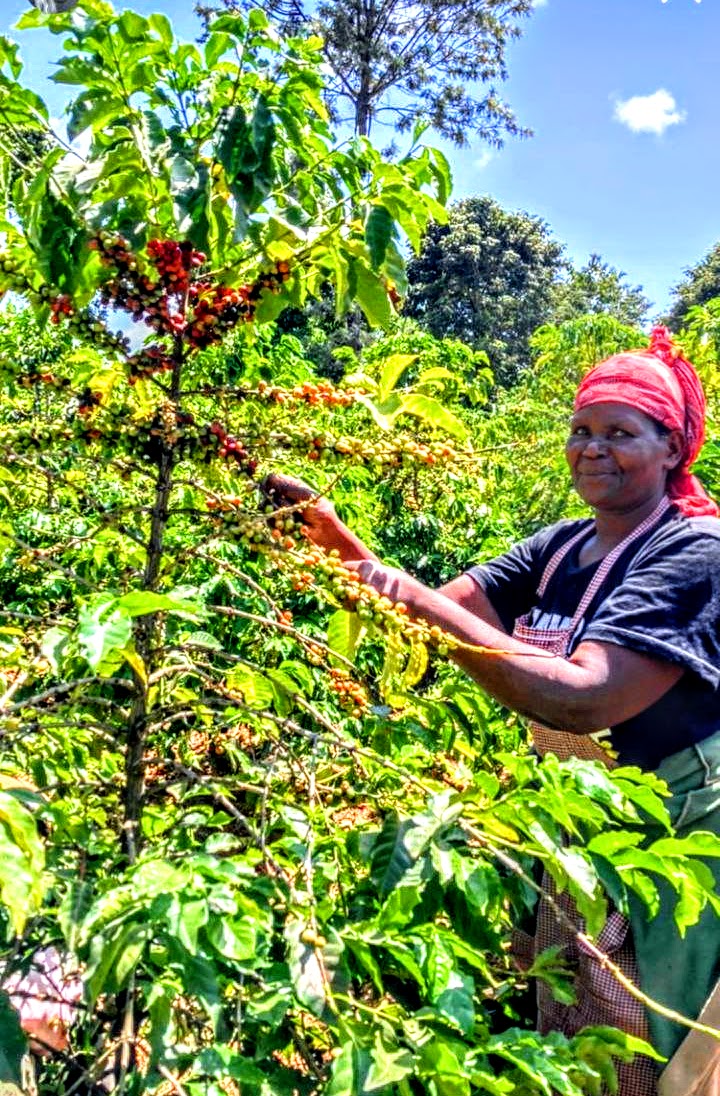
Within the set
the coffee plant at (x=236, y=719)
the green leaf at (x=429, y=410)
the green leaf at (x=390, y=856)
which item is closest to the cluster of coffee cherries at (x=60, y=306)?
the coffee plant at (x=236, y=719)

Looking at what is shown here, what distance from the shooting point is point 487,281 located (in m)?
20.6

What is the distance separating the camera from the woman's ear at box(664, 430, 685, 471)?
1717 mm

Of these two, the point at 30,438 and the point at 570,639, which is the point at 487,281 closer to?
the point at 570,639

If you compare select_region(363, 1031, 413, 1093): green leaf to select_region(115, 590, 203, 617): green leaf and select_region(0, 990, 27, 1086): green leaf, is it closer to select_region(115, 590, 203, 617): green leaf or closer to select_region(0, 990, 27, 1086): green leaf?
select_region(0, 990, 27, 1086): green leaf

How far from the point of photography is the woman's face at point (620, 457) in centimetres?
167

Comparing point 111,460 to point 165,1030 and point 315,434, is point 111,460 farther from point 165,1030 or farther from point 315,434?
point 165,1030

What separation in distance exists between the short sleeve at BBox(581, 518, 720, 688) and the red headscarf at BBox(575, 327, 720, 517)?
0.15 metres

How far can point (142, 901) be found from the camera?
94cm

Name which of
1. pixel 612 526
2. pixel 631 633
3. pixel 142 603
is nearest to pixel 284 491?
pixel 142 603

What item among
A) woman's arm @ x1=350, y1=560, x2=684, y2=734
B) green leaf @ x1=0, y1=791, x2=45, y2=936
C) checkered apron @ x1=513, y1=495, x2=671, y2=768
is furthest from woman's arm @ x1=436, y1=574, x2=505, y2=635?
green leaf @ x1=0, y1=791, x2=45, y2=936

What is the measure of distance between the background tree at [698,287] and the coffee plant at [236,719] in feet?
77.9

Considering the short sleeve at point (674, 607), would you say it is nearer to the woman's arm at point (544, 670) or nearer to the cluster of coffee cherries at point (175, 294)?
the woman's arm at point (544, 670)

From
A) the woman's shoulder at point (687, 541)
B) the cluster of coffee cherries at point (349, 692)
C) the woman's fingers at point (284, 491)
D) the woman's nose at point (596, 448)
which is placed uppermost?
the woman's nose at point (596, 448)

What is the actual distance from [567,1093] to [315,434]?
0.80 metres
